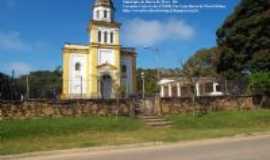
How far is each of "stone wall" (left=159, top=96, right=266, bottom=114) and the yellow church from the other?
20996 mm

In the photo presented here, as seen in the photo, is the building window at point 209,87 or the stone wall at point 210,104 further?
the building window at point 209,87

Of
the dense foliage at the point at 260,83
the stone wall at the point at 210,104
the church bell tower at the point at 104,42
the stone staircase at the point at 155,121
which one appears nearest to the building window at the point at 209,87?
the stone wall at the point at 210,104

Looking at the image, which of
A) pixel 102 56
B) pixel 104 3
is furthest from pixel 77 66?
pixel 104 3

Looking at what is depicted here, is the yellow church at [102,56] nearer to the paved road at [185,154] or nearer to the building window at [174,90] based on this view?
the building window at [174,90]

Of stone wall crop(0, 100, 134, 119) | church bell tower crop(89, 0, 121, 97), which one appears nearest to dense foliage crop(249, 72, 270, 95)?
stone wall crop(0, 100, 134, 119)

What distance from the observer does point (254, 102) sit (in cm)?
2584

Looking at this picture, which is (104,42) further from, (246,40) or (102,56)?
(246,40)

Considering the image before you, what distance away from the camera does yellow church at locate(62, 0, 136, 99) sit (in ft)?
153

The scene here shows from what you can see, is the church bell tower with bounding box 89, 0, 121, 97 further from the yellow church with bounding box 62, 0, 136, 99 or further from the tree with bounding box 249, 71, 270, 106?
the tree with bounding box 249, 71, 270, 106

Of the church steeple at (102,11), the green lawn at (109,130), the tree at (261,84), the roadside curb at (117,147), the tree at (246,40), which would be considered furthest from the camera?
the church steeple at (102,11)

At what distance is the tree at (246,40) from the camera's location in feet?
94.9

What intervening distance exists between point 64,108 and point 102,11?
104 feet

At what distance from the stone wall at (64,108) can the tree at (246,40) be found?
483 inches

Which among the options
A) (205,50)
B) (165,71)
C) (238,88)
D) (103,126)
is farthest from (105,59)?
(103,126)
